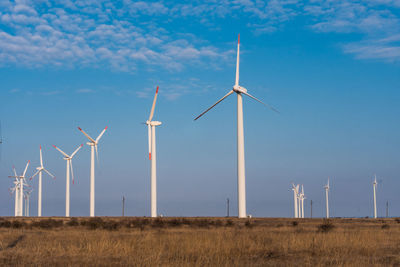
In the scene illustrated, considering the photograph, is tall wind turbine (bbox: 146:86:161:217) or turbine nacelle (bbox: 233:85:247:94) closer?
turbine nacelle (bbox: 233:85:247:94)

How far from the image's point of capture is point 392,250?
2252cm

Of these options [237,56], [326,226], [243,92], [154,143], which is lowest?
[326,226]

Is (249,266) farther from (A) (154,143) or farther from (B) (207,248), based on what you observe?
(A) (154,143)

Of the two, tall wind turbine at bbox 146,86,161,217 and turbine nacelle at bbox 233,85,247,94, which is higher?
turbine nacelle at bbox 233,85,247,94

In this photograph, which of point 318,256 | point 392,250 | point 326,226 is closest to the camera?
point 318,256

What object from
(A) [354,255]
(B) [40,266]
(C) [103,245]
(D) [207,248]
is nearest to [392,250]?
(A) [354,255]

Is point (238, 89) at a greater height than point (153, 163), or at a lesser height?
Answer: greater

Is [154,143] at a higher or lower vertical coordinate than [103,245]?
higher

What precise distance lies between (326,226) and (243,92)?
3744cm

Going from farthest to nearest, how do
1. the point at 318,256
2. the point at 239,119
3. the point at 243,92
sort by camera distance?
the point at 243,92 → the point at 239,119 → the point at 318,256

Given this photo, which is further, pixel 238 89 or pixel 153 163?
pixel 153 163

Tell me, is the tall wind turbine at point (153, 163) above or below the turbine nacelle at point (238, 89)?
below

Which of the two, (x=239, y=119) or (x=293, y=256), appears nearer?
(x=293, y=256)

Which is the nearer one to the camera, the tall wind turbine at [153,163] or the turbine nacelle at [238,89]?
the turbine nacelle at [238,89]
